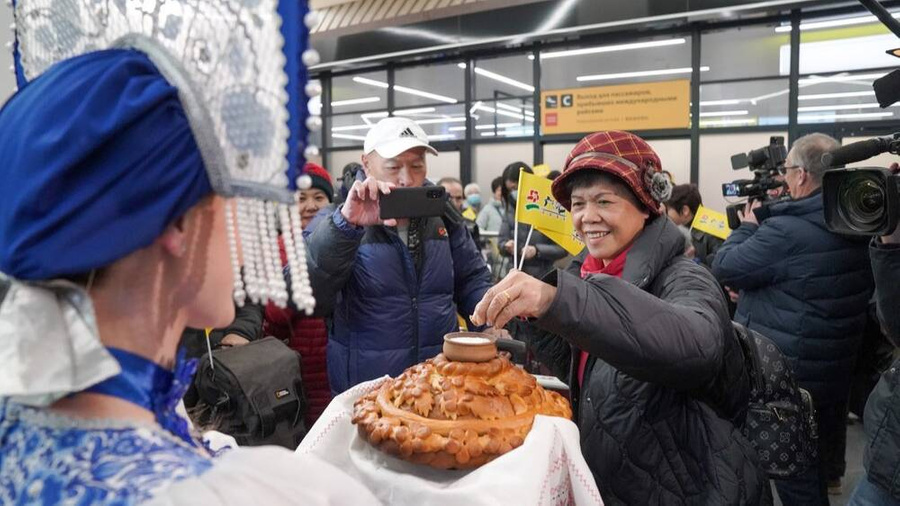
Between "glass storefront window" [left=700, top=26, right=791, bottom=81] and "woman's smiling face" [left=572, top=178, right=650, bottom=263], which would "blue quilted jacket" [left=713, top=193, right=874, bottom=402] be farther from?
"glass storefront window" [left=700, top=26, right=791, bottom=81]

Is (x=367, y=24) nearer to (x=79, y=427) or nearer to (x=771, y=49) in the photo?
(x=771, y=49)

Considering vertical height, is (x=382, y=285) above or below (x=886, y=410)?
above

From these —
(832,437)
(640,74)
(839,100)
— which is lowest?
(832,437)

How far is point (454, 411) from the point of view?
1.04 metres

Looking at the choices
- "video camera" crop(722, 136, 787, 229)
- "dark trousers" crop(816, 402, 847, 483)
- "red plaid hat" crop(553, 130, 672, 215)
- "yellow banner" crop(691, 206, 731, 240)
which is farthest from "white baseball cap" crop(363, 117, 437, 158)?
"yellow banner" crop(691, 206, 731, 240)

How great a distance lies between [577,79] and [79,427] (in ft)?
25.4

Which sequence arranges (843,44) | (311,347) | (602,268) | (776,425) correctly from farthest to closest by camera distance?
(843,44) < (311,347) < (776,425) < (602,268)

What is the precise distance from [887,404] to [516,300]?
1.05 metres

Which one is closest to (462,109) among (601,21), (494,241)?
(601,21)

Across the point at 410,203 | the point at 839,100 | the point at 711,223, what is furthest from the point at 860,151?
the point at 839,100

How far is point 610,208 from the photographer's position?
1547 millimetres

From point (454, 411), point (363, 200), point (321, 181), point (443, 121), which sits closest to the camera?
point (454, 411)

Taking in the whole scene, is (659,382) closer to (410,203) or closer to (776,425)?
(776,425)

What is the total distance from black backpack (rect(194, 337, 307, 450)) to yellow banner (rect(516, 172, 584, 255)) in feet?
2.78
